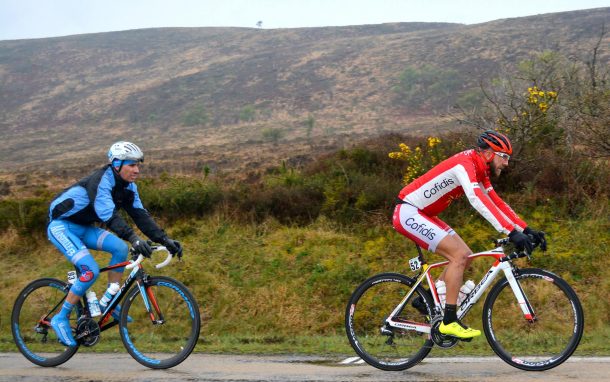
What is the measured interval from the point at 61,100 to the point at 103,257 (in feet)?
260

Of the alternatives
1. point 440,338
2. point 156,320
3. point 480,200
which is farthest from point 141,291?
point 480,200

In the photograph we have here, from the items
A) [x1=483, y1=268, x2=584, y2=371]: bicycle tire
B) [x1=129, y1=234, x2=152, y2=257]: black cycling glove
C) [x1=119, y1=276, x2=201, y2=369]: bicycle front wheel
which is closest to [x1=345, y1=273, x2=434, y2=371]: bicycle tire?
[x1=483, y1=268, x2=584, y2=371]: bicycle tire

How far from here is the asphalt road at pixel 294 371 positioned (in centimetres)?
587

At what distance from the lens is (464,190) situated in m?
6.38

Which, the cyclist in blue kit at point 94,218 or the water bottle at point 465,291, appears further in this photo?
the cyclist in blue kit at point 94,218

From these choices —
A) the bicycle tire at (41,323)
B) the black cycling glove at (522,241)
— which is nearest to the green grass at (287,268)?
the bicycle tire at (41,323)

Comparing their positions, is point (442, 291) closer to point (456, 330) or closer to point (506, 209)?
point (456, 330)

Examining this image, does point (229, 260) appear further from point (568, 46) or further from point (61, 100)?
point (61, 100)

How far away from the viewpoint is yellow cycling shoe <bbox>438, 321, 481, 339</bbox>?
6.16m

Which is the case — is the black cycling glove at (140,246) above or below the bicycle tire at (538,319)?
above

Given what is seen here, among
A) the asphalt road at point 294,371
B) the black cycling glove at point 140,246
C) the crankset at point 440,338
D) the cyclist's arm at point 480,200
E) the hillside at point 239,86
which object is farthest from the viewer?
the hillside at point 239,86

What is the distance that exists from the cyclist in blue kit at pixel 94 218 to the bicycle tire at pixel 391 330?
1832 mm

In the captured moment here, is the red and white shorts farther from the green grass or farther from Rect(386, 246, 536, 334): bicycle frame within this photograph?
the green grass

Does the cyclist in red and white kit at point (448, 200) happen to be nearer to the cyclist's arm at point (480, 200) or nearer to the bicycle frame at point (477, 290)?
the cyclist's arm at point (480, 200)
